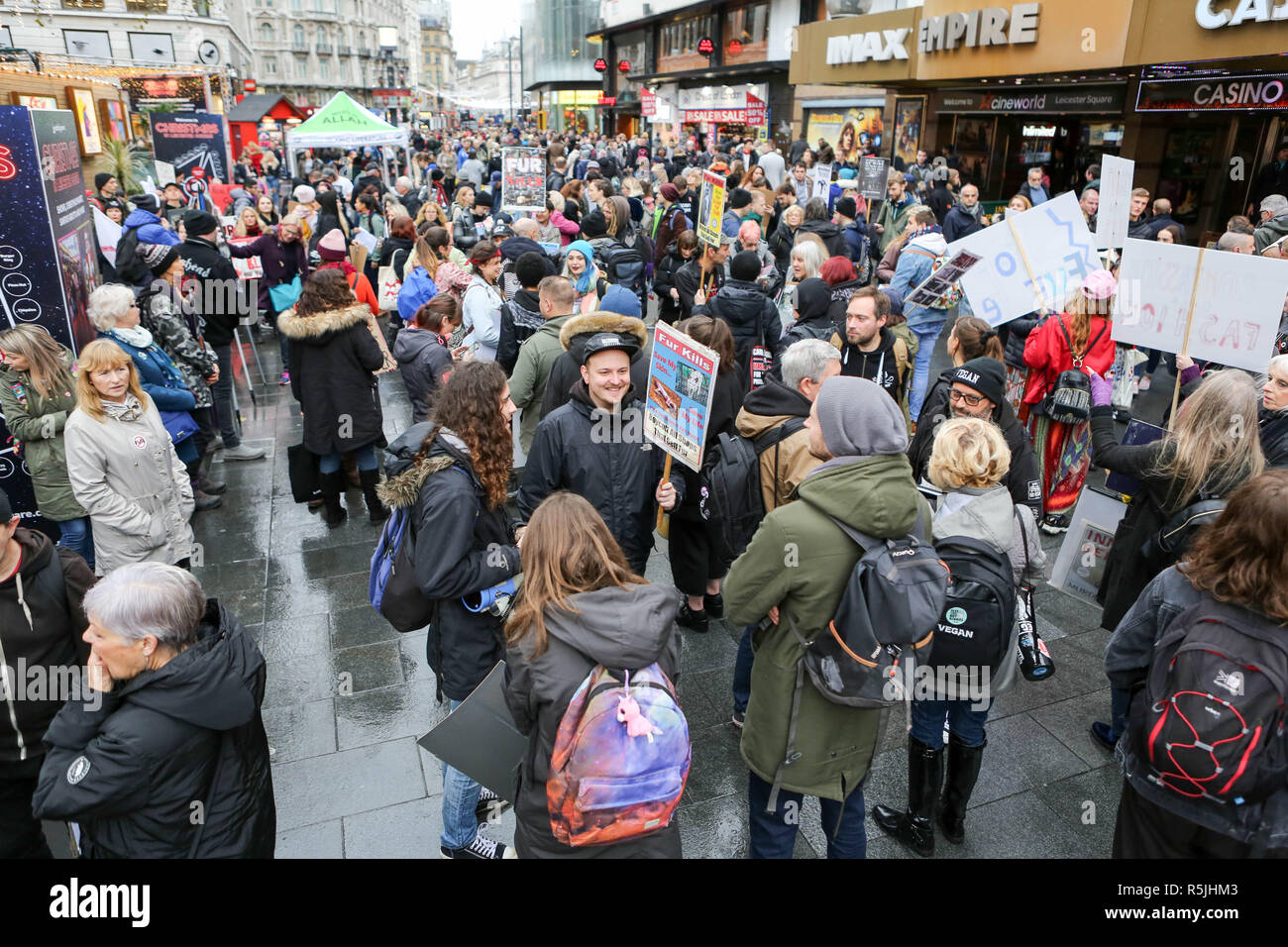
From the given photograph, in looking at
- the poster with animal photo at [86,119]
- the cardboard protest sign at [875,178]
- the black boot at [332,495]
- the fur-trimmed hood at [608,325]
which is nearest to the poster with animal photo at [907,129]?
the cardboard protest sign at [875,178]

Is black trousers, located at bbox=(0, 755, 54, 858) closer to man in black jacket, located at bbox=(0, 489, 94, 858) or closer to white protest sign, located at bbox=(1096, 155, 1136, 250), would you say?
man in black jacket, located at bbox=(0, 489, 94, 858)

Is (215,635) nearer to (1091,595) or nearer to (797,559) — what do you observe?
(797,559)

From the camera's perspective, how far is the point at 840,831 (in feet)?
9.95

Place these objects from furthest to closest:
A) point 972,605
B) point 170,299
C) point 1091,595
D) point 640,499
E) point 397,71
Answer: point 397,71 < point 170,299 < point 1091,595 < point 640,499 < point 972,605

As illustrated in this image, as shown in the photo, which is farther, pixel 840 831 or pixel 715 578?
pixel 715 578

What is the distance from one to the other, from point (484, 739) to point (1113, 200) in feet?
22.3

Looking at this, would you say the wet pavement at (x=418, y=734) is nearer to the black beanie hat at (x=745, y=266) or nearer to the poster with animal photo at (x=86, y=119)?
the black beanie hat at (x=745, y=266)

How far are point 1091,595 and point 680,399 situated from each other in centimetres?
258

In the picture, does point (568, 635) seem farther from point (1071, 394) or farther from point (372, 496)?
point (372, 496)

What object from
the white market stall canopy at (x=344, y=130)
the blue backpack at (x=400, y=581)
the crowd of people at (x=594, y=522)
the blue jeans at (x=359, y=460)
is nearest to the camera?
the crowd of people at (x=594, y=522)

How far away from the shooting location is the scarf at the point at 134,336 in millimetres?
5621

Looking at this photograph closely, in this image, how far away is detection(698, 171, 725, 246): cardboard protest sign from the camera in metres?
7.97

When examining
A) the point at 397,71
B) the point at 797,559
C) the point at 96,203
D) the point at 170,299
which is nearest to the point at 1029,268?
the point at 797,559

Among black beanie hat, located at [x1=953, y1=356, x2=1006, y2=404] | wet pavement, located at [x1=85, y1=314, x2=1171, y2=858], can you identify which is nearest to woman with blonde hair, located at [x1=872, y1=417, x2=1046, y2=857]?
wet pavement, located at [x1=85, y1=314, x2=1171, y2=858]
